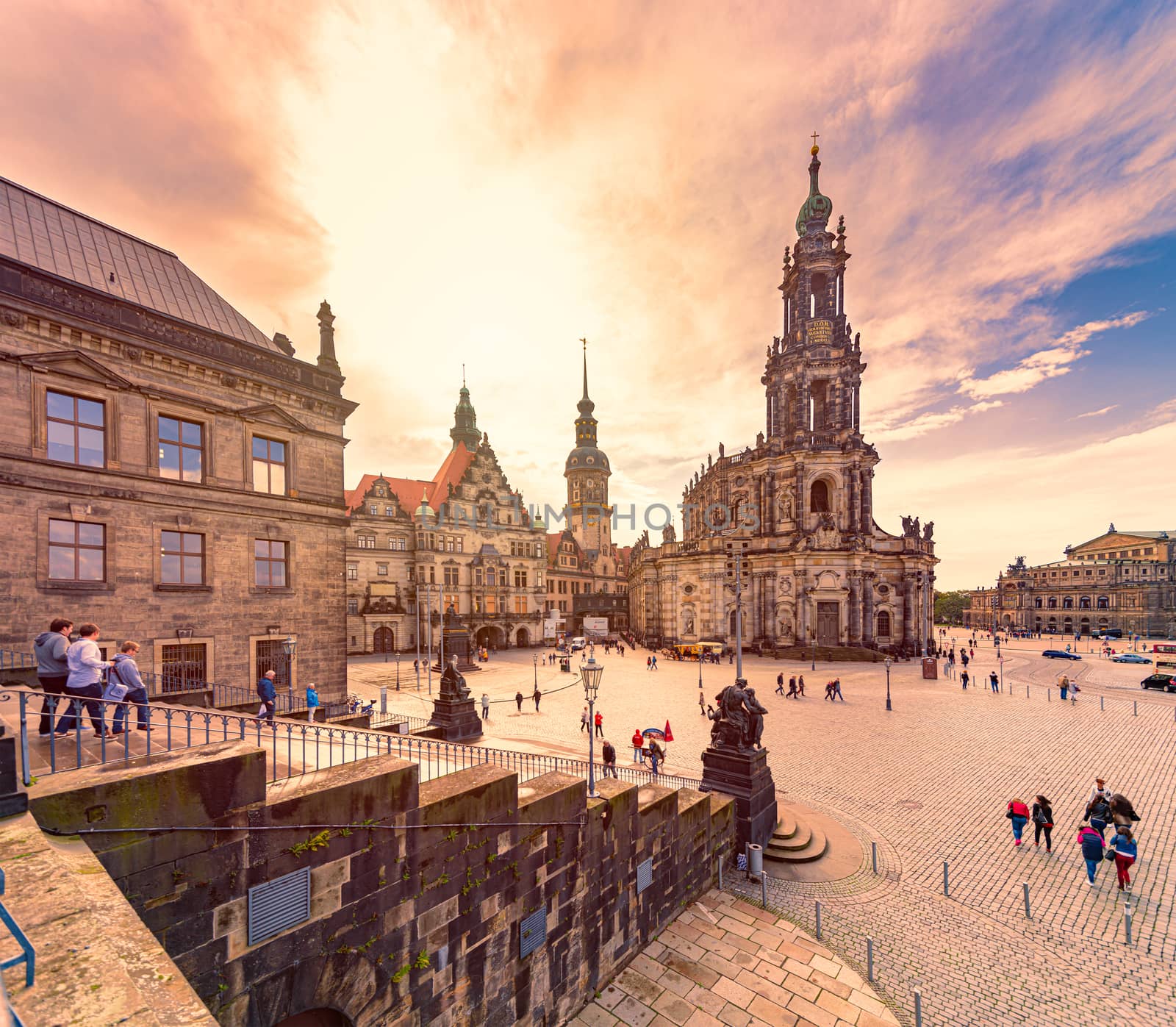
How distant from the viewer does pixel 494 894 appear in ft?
23.2

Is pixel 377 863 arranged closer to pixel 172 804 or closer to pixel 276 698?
pixel 172 804

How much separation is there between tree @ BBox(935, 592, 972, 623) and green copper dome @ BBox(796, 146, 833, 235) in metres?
107

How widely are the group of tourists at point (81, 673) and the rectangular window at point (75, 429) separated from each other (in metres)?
8.90

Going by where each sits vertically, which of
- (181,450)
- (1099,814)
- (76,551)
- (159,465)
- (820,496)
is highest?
(820,496)

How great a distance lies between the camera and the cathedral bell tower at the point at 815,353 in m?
55.2

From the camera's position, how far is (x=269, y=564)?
57.9ft

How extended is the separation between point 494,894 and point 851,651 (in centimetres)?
4781

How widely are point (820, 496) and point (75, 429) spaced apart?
58.5m

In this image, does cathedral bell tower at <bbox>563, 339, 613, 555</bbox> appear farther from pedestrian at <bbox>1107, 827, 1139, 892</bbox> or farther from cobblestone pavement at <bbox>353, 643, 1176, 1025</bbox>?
pedestrian at <bbox>1107, 827, 1139, 892</bbox>

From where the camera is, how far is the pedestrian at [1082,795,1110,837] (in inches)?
454

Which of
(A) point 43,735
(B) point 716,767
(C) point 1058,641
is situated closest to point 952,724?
(B) point 716,767

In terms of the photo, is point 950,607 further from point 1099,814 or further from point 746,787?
point 746,787

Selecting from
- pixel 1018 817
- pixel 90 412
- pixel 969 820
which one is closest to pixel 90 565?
pixel 90 412

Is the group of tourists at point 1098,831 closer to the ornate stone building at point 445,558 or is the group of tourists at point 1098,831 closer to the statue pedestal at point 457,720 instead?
the statue pedestal at point 457,720
